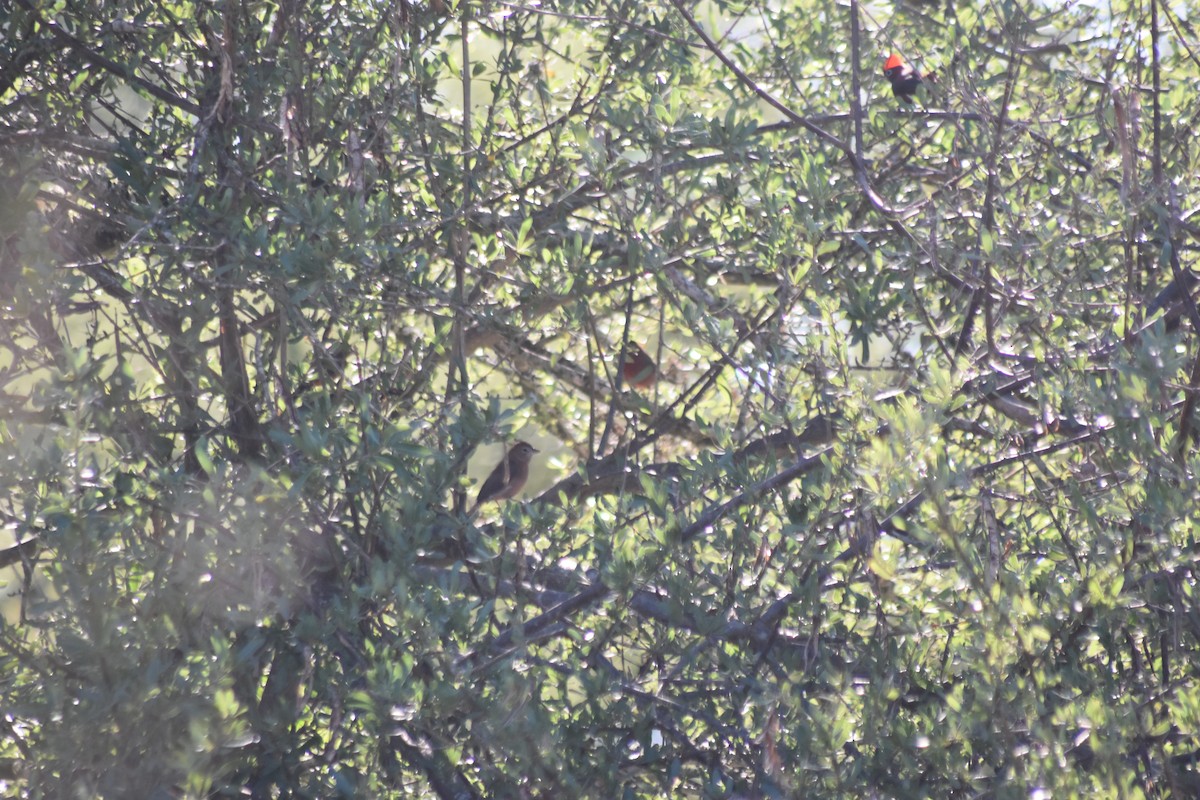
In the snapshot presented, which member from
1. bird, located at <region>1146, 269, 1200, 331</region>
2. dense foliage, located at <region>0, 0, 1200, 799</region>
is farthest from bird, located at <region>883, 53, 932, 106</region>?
bird, located at <region>1146, 269, 1200, 331</region>

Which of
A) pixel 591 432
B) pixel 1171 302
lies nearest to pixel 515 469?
pixel 591 432

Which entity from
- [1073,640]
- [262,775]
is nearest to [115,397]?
[262,775]

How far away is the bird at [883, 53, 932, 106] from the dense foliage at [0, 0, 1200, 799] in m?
0.48

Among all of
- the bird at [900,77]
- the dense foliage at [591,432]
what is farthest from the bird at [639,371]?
the bird at [900,77]

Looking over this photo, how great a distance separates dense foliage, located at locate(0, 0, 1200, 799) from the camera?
238 cm

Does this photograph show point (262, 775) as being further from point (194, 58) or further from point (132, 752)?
point (194, 58)

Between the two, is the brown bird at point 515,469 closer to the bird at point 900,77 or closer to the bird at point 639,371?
the bird at point 639,371

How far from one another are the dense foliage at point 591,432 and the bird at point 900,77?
1.57 feet

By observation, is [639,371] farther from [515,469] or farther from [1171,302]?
[1171,302]

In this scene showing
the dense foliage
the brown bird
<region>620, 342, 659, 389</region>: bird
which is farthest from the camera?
the brown bird

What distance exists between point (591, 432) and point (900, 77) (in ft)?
6.92

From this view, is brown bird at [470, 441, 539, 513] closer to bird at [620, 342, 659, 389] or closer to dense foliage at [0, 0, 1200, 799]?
bird at [620, 342, 659, 389]

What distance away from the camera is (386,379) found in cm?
367

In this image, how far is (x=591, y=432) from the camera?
13.1ft
